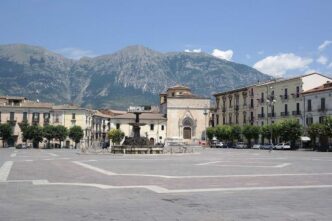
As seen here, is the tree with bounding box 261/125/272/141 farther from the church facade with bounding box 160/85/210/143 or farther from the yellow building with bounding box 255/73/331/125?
the church facade with bounding box 160/85/210/143

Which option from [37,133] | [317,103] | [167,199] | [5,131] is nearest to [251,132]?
[317,103]

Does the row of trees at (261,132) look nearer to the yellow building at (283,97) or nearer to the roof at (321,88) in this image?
the yellow building at (283,97)

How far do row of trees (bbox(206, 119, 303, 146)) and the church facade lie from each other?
9.44 meters

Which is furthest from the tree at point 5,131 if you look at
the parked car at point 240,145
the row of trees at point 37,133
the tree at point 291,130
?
the tree at point 291,130

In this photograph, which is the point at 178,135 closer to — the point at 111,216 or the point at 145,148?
the point at 145,148

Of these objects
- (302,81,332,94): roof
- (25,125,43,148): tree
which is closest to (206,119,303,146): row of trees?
(302,81,332,94): roof

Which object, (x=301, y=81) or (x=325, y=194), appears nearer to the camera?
(x=325, y=194)

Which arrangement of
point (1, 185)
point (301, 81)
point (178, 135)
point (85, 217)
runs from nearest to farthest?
point (85, 217) < point (1, 185) < point (301, 81) < point (178, 135)

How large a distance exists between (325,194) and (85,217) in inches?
310

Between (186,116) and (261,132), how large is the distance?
109 feet

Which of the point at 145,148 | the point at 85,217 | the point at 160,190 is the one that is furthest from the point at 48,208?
the point at 145,148

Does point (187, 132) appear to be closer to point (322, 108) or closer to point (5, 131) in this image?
point (5, 131)

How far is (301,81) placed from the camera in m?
80.2

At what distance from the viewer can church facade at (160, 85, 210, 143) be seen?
11269 cm
